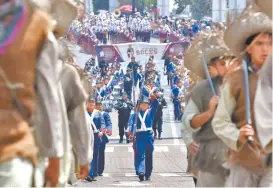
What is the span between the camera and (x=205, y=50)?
419 inches

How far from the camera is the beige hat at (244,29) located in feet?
27.0

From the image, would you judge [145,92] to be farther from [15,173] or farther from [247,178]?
[15,173]

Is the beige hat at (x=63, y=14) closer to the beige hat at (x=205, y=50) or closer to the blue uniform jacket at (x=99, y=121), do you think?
the beige hat at (x=205, y=50)

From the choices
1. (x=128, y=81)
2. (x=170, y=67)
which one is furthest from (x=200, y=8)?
(x=128, y=81)

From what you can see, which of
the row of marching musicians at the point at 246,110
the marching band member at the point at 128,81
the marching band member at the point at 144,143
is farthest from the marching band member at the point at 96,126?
the marching band member at the point at 128,81

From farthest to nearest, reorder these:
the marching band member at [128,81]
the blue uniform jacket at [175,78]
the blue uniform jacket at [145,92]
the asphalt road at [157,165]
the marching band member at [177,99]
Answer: the blue uniform jacket at [175,78] → the marching band member at [128,81] → the marching band member at [177,99] → the blue uniform jacket at [145,92] → the asphalt road at [157,165]

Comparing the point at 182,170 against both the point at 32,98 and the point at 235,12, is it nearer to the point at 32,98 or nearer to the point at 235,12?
the point at 235,12

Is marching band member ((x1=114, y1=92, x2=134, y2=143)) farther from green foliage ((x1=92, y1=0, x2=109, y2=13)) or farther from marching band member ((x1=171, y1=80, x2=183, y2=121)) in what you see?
green foliage ((x1=92, y1=0, x2=109, y2=13))

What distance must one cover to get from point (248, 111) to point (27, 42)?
1862 millimetres

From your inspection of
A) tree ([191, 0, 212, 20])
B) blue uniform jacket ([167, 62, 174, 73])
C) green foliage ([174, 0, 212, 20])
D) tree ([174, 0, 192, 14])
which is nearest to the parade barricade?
blue uniform jacket ([167, 62, 174, 73])

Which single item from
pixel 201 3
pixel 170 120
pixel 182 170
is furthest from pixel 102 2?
pixel 182 170

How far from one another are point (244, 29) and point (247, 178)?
1070 mm

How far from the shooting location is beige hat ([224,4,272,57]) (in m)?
8.22

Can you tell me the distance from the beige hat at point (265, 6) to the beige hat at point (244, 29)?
29 centimetres
